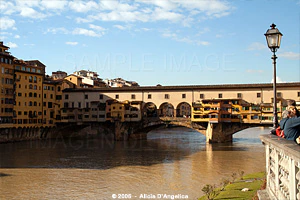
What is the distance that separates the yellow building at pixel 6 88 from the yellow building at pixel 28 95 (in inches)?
94.9

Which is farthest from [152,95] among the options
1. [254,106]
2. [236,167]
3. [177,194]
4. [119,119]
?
[177,194]

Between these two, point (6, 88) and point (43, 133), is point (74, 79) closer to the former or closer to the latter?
point (43, 133)

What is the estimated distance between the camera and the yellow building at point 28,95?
187 feet

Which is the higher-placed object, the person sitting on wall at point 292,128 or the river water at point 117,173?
the person sitting on wall at point 292,128

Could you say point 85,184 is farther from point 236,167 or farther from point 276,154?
point 276,154

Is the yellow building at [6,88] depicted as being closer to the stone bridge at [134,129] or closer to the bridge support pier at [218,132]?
the stone bridge at [134,129]

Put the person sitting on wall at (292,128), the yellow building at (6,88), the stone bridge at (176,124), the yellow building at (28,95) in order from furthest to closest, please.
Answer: the yellow building at (28,95) < the stone bridge at (176,124) < the yellow building at (6,88) < the person sitting on wall at (292,128)

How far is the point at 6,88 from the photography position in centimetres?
5322

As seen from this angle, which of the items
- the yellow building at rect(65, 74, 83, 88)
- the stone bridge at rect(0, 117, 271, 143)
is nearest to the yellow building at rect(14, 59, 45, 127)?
the stone bridge at rect(0, 117, 271, 143)

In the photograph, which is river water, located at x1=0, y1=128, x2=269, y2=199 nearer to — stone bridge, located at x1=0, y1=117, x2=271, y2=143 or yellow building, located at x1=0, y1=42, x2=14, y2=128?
stone bridge, located at x1=0, y1=117, x2=271, y2=143

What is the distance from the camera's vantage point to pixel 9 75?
177 feet

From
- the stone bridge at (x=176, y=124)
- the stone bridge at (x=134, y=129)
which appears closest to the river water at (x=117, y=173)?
the stone bridge at (x=176, y=124)

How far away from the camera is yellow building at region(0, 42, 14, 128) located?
52406 mm

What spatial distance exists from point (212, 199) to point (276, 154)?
8138 mm
